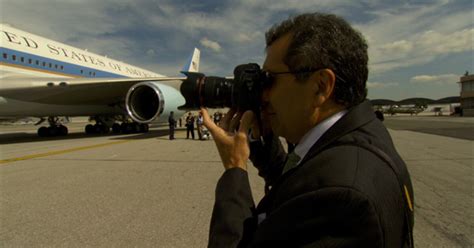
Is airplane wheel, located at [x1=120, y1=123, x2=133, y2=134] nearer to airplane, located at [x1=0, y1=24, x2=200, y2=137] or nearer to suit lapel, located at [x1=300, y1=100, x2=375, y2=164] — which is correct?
airplane, located at [x1=0, y1=24, x2=200, y2=137]

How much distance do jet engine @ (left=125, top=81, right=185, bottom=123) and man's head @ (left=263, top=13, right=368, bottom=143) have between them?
7.49 metres

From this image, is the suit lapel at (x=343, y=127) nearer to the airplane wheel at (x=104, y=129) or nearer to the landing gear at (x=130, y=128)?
the landing gear at (x=130, y=128)

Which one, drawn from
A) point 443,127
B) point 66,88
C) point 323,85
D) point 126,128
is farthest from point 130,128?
point 443,127

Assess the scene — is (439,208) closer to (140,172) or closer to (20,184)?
(140,172)

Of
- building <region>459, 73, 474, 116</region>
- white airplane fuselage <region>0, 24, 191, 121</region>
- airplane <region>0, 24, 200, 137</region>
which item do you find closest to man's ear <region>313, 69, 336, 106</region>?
airplane <region>0, 24, 200, 137</region>

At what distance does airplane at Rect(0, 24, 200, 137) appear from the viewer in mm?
8969

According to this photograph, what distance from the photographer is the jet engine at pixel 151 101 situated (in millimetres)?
8414

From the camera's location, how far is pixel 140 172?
542 cm

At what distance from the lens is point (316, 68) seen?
997mm

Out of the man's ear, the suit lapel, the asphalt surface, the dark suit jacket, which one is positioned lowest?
the asphalt surface

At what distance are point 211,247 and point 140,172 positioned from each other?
471cm

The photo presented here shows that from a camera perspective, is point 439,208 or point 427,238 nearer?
point 427,238

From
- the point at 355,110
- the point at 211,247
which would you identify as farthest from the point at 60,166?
the point at 355,110

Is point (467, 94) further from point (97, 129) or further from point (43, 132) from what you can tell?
point (43, 132)
